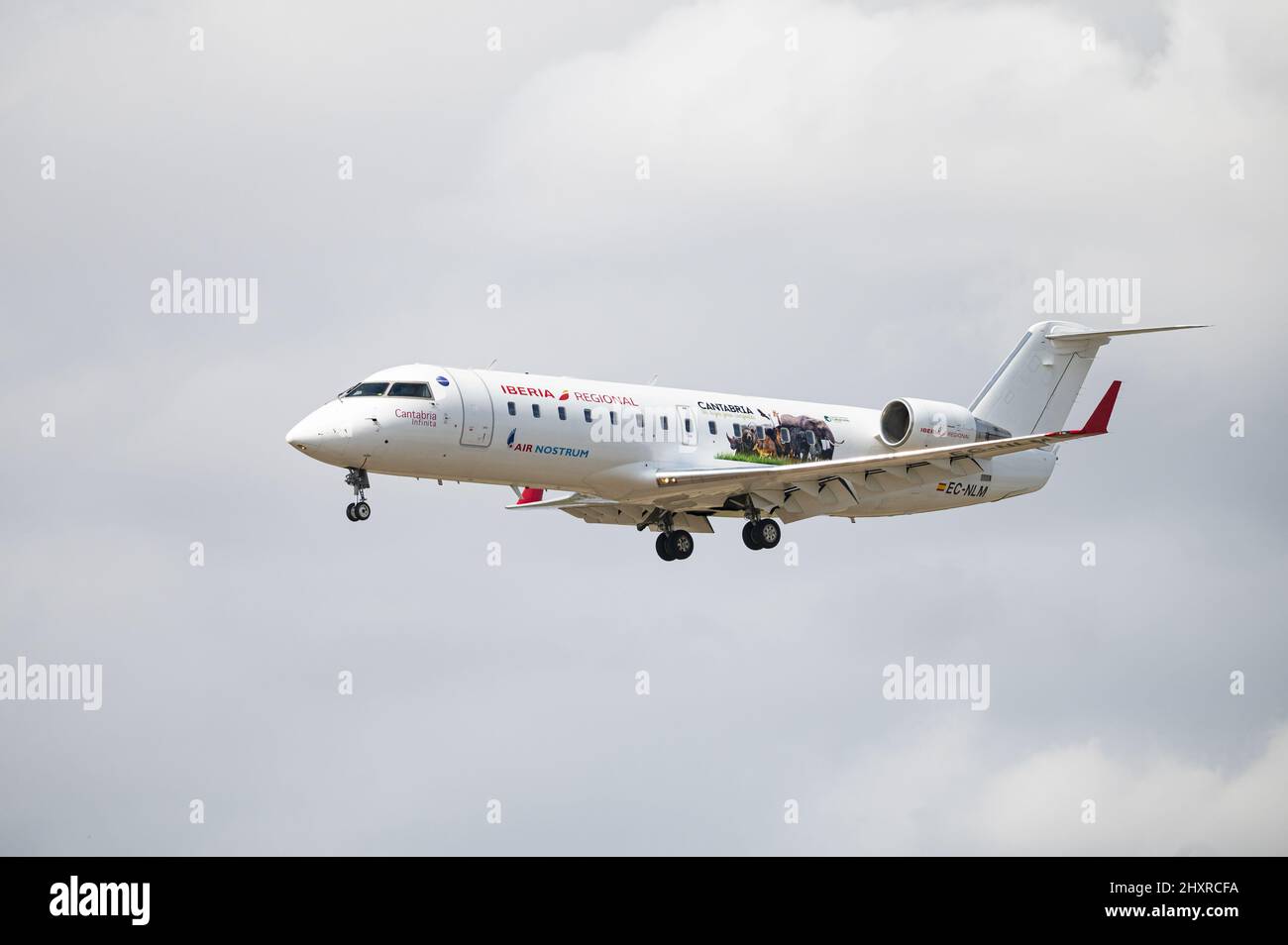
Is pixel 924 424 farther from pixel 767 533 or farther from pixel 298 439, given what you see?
pixel 298 439

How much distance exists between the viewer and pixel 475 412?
42250 mm

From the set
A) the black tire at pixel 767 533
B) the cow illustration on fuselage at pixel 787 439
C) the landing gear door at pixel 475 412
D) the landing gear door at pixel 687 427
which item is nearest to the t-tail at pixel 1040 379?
the cow illustration on fuselage at pixel 787 439

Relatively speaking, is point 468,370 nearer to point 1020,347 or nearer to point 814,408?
point 814,408

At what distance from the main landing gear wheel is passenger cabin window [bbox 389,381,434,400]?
8996 millimetres

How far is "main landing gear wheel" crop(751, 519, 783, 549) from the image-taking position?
47.1 m

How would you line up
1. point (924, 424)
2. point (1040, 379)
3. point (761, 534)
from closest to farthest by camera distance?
1. point (761, 534)
2. point (924, 424)
3. point (1040, 379)

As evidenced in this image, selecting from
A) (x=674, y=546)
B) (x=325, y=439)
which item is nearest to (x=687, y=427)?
(x=674, y=546)

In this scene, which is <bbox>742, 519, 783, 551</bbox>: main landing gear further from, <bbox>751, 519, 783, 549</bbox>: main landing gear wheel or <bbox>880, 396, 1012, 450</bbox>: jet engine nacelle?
<bbox>880, 396, 1012, 450</bbox>: jet engine nacelle

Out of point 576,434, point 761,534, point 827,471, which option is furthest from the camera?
point 761,534

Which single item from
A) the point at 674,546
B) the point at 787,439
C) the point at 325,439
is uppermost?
the point at 787,439

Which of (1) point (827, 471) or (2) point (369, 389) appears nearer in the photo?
(2) point (369, 389)

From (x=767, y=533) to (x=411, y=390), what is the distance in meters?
9.54

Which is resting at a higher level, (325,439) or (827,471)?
(325,439)

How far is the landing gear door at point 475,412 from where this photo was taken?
4209 cm
